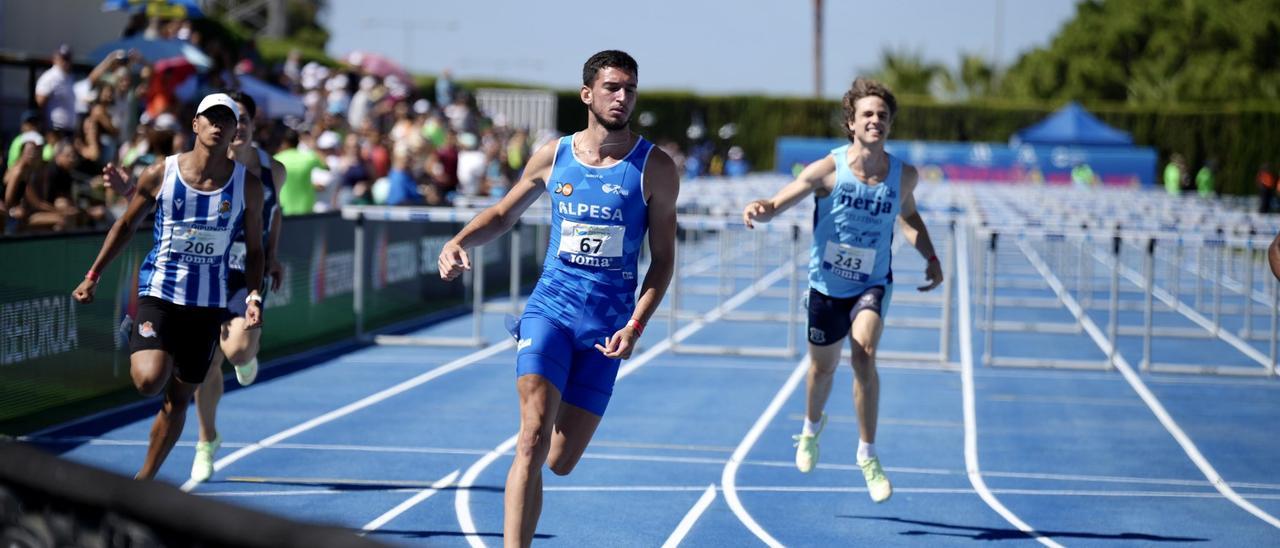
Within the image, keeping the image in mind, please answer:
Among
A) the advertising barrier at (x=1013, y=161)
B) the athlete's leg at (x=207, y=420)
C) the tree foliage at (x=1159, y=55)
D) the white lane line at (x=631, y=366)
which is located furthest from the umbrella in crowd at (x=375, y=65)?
the tree foliage at (x=1159, y=55)

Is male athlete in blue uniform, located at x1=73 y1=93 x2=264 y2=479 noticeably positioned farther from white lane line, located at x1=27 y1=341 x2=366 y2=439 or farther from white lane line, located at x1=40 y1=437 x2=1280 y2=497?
white lane line, located at x1=27 y1=341 x2=366 y2=439

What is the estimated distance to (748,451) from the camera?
32.3 feet

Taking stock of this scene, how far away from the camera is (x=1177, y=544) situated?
7387mm

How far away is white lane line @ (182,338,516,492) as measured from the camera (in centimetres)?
913

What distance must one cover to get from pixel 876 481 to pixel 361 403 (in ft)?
16.1

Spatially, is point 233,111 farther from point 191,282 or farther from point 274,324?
point 274,324

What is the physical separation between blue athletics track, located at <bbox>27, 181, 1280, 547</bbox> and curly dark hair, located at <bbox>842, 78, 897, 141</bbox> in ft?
6.60

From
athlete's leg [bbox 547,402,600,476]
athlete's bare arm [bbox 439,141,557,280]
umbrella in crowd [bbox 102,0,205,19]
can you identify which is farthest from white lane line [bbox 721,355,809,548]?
umbrella in crowd [bbox 102,0,205,19]

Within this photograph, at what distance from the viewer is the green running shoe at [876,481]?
770 cm

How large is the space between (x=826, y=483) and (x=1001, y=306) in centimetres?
1289

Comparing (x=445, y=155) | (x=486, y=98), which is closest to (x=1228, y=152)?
(x=486, y=98)

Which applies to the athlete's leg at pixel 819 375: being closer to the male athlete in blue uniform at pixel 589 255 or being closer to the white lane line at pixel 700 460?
the white lane line at pixel 700 460

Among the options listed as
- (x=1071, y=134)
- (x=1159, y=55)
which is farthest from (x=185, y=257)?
(x=1159, y=55)

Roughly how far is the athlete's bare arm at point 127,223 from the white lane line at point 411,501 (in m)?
1.62
